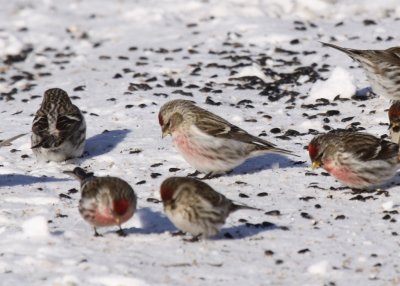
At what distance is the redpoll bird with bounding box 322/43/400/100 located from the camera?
9680mm

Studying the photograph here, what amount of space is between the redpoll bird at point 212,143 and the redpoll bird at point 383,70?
6.51ft

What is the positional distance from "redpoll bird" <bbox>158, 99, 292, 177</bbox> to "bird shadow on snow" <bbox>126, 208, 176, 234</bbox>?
0.96 metres

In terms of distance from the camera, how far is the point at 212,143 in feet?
26.7

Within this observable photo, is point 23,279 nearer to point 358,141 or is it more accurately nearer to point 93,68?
point 358,141

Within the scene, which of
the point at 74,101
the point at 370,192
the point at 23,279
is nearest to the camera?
the point at 23,279

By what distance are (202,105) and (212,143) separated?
2068 millimetres

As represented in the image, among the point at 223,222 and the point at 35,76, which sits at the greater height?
the point at 223,222

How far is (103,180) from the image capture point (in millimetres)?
6602

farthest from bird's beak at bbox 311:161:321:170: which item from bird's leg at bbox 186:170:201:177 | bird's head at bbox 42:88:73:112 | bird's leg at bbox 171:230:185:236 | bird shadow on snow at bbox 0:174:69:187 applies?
bird's head at bbox 42:88:73:112

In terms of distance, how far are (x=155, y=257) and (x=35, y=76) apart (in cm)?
634

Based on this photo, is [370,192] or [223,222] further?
[370,192]

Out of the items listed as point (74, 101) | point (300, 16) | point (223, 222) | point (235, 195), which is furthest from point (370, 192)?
point (300, 16)

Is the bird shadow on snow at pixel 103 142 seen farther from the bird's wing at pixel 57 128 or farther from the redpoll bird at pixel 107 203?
the redpoll bird at pixel 107 203

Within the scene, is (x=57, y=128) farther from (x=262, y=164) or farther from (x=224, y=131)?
(x=262, y=164)
